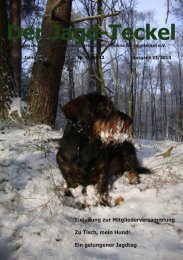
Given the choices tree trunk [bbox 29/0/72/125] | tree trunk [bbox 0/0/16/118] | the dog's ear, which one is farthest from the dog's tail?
tree trunk [bbox 0/0/16/118]

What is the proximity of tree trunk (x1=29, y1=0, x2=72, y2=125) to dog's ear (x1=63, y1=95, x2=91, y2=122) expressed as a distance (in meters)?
2.16

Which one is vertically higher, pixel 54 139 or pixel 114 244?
pixel 54 139

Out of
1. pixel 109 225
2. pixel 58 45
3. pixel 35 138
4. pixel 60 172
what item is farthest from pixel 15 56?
pixel 109 225

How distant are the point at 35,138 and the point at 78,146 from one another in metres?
1.19

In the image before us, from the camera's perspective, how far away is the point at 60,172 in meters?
3.55

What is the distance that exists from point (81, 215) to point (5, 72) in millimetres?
3305

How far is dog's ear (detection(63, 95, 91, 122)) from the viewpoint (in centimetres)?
329

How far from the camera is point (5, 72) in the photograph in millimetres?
5500

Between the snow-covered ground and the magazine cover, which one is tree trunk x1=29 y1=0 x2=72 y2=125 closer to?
the magazine cover

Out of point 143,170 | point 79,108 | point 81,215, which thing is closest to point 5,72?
point 79,108

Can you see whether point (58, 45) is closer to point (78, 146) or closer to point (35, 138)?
point (35, 138)

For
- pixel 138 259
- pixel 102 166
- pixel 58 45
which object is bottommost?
pixel 138 259

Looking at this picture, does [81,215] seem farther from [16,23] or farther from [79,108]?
[16,23]

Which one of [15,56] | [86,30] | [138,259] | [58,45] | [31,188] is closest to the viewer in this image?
[138,259]
